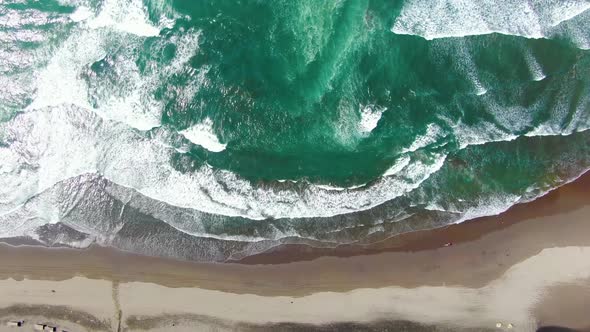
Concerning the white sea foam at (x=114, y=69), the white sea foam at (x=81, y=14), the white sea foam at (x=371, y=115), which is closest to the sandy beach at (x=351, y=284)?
the white sea foam at (x=371, y=115)

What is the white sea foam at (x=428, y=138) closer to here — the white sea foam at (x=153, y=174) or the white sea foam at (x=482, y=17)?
the white sea foam at (x=153, y=174)

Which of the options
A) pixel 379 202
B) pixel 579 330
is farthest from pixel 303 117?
pixel 579 330

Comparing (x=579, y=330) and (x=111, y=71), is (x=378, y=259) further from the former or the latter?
(x=111, y=71)

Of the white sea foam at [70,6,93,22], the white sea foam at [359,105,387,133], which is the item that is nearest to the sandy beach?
the white sea foam at [359,105,387,133]

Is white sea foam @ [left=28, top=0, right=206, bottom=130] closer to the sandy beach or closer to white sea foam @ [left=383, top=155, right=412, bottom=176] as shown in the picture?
the sandy beach

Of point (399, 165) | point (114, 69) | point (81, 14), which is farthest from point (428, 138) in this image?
point (81, 14)

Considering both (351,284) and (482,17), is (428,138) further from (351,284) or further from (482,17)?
(351,284)
